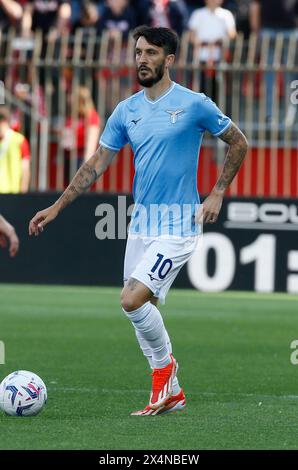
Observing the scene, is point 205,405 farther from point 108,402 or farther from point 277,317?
point 277,317

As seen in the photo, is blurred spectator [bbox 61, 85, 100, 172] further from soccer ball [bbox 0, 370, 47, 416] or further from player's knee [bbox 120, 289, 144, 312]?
soccer ball [bbox 0, 370, 47, 416]

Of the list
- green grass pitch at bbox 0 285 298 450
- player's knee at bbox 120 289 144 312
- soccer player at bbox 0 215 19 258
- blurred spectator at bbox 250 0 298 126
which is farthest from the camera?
blurred spectator at bbox 250 0 298 126

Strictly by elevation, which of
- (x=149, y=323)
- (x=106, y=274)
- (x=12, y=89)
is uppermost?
(x=12, y=89)

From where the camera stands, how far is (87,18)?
19469mm

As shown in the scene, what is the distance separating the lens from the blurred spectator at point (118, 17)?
63.2 feet

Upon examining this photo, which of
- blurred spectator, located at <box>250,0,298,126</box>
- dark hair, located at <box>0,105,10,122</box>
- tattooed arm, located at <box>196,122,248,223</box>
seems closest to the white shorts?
tattooed arm, located at <box>196,122,248,223</box>

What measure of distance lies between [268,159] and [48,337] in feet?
22.7

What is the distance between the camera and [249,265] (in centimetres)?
1744

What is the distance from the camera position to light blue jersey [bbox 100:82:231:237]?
8242 mm

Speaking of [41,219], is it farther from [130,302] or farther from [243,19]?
[243,19]

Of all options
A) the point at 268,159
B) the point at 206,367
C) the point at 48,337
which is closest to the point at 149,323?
the point at 206,367

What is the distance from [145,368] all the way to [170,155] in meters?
3.00

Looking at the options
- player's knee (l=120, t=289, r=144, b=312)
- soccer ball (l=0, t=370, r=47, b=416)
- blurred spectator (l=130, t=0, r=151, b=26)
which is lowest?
soccer ball (l=0, t=370, r=47, b=416)

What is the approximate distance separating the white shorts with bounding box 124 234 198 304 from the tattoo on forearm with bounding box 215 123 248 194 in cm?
43
